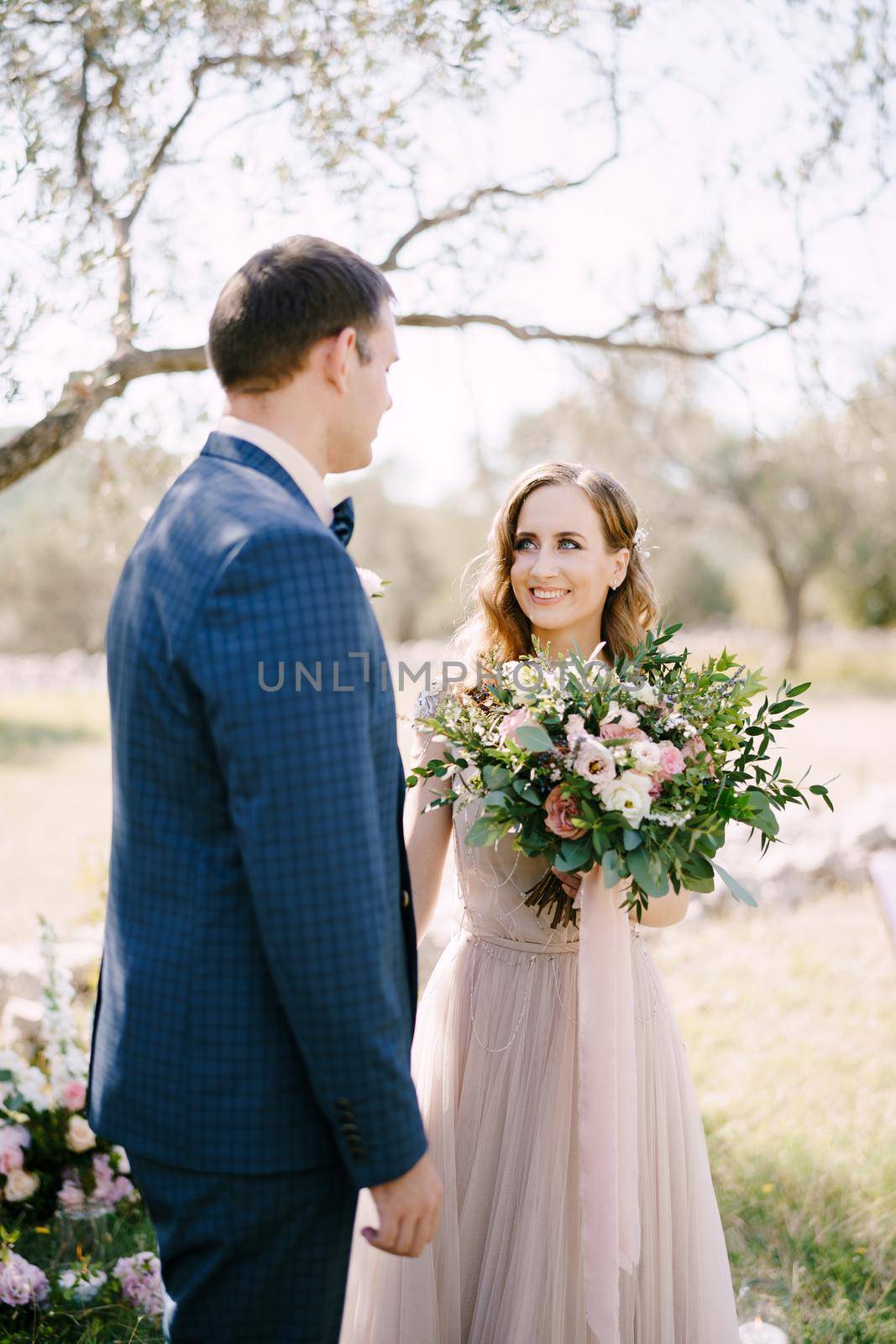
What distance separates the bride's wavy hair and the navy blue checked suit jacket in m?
1.45

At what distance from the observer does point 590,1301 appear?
2.43 m

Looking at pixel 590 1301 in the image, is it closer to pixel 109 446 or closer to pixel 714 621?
pixel 109 446

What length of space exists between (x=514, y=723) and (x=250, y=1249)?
1.15m

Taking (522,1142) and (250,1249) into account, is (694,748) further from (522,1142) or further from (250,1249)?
(250,1249)

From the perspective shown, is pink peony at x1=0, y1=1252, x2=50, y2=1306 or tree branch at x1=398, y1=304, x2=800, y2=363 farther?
tree branch at x1=398, y1=304, x2=800, y2=363

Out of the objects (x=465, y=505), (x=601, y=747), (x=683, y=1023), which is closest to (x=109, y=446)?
(x=601, y=747)

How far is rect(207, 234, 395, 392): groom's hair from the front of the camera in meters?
1.80

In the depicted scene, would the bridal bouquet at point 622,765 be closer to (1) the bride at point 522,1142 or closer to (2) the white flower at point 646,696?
(2) the white flower at point 646,696

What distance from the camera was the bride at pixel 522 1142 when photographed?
2.64 m

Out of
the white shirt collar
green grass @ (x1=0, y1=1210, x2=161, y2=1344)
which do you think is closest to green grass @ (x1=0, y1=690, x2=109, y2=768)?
green grass @ (x1=0, y1=1210, x2=161, y2=1344)

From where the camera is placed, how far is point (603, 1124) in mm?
2441

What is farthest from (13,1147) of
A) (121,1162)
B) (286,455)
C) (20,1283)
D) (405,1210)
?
(286,455)

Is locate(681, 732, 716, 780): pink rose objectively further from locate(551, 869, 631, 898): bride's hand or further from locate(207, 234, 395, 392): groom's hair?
locate(207, 234, 395, 392): groom's hair

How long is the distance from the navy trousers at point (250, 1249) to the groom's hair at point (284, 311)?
1338mm
